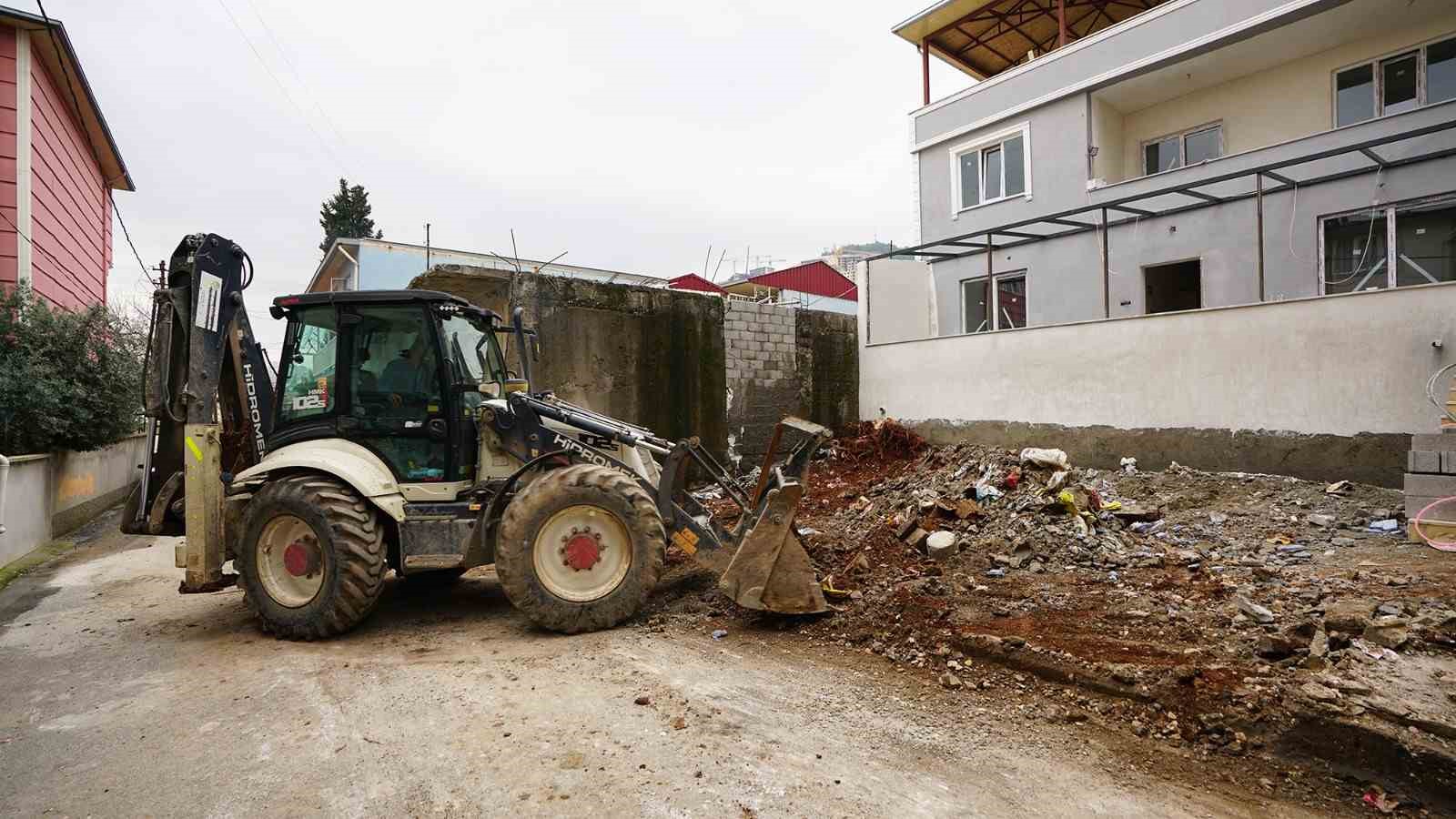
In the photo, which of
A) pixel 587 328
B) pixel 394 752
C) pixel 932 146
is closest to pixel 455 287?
pixel 587 328

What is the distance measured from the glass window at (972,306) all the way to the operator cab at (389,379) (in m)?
12.3

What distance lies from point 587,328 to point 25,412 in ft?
22.0

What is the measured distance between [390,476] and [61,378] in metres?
7.40

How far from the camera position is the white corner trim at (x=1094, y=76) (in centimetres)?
1141

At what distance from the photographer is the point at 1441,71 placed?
10.9 m

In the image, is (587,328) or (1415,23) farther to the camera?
(1415,23)

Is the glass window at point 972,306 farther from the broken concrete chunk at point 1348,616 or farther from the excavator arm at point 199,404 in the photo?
the excavator arm at point 199,404

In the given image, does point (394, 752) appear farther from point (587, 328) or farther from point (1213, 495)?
point (1213, 495)

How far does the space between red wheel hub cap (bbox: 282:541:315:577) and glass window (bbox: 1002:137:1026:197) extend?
13784mm

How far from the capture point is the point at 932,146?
16.1m

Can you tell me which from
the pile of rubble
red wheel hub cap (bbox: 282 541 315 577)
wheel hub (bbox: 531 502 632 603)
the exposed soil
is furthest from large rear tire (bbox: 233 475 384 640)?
the pile of rubble

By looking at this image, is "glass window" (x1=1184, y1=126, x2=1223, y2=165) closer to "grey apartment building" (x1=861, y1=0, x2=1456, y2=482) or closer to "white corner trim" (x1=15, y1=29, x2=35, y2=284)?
"grey apartment building" (x1=861, y1=0, x2=1456, y2=482)

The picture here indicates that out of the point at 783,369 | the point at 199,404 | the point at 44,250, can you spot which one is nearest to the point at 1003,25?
the point at 783,369

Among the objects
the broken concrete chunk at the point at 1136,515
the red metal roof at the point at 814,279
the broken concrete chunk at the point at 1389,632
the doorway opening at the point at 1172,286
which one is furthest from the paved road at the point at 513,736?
the red metal roof at the point at 814,279
